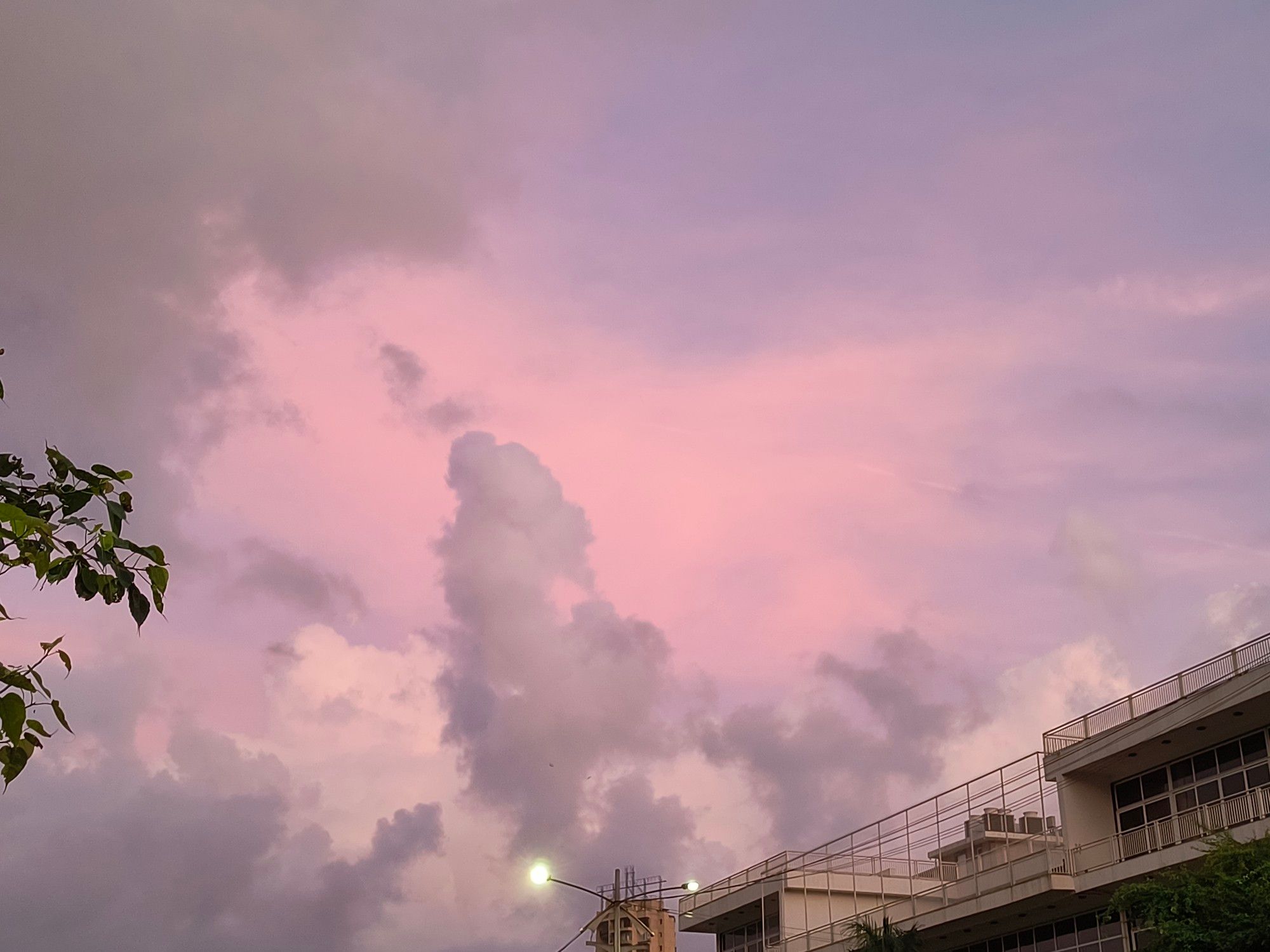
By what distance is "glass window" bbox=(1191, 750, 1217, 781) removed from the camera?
4144 centimetres

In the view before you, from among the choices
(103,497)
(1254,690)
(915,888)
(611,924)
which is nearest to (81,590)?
(103,497)

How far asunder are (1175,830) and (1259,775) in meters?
3.08

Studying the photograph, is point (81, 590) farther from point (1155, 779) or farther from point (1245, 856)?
point (1155, 779)

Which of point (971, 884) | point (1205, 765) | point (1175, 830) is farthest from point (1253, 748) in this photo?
point (971, 884)

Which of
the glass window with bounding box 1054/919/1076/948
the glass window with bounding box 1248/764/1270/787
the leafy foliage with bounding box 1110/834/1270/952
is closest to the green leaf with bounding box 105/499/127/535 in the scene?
the leafy foliage with bounding box 1110/834/1270/952

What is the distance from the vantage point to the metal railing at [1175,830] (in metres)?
38.2

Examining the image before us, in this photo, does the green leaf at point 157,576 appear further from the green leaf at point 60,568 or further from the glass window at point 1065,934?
the glass window at point 1065,934

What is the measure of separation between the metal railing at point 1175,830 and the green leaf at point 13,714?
3745 centimetres

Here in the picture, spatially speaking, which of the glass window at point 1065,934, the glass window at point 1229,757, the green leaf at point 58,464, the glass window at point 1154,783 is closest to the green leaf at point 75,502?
the green leaf at point 58,464

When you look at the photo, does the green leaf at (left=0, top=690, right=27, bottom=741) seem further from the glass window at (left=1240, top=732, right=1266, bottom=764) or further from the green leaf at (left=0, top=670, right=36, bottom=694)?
the glass window at (left=1240, top=732, right=1266, bottom=764)

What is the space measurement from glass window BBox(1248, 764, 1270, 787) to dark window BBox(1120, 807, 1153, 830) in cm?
470

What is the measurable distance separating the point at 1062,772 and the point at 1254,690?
8.24m

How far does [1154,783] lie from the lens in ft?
144

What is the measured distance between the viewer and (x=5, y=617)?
4738 millimetres
